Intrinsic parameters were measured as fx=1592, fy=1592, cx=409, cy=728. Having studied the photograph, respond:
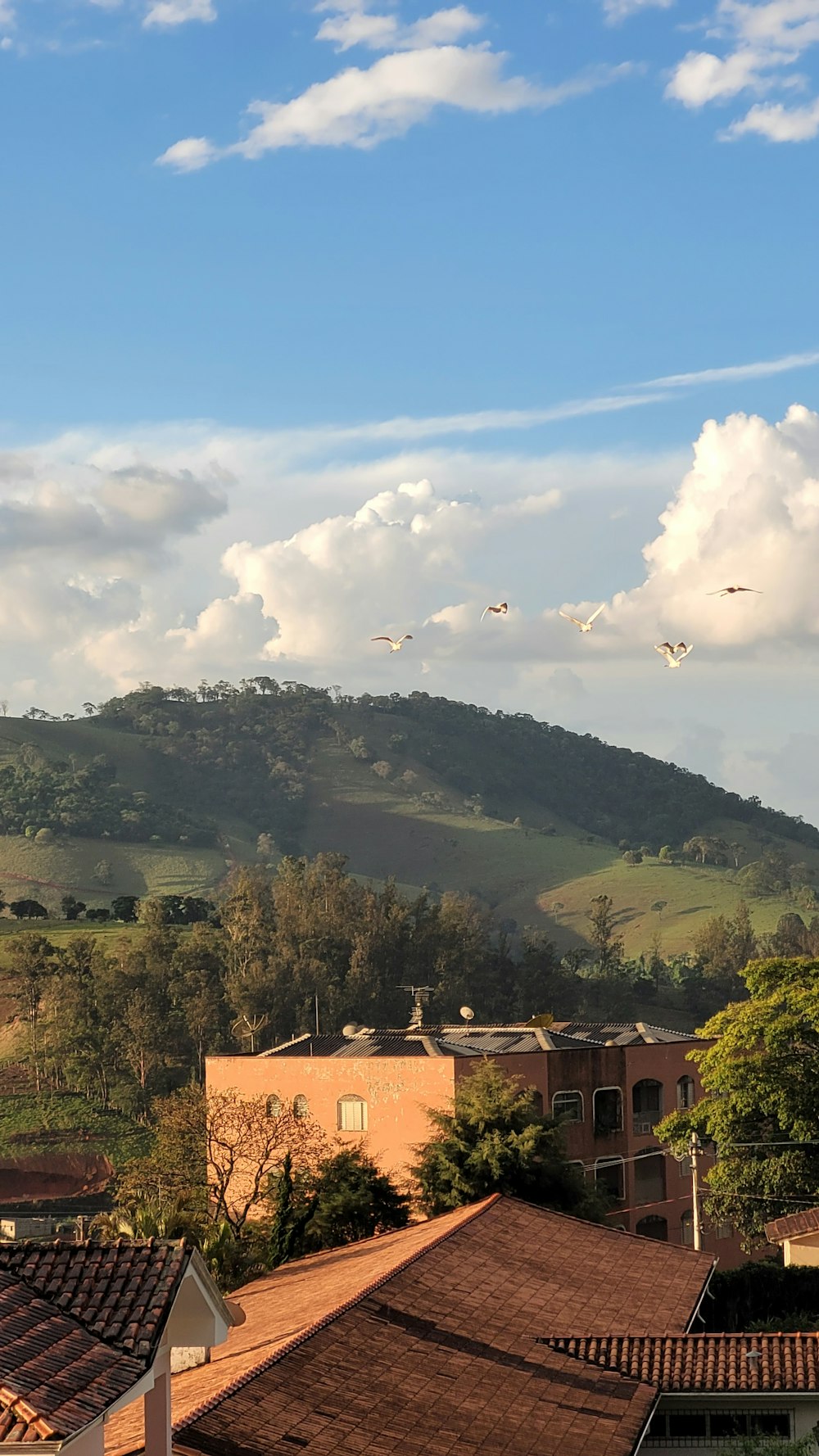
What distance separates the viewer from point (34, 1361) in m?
8.35

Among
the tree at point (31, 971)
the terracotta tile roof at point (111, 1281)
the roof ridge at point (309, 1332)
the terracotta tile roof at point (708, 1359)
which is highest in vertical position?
the tree at point (31, 971)

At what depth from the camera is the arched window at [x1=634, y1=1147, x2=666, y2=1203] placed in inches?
2467

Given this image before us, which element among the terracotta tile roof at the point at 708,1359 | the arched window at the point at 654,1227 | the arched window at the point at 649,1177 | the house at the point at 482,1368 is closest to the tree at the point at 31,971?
the arched window at the point at 649,1177

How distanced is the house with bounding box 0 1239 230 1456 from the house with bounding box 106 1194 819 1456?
370 centimetres

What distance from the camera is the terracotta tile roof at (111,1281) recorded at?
9.13 meters

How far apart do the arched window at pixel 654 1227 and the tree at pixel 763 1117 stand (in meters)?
15.7

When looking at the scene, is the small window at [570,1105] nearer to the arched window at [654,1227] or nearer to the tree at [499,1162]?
the arched window at [654,1227]

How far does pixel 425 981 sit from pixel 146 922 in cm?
2528

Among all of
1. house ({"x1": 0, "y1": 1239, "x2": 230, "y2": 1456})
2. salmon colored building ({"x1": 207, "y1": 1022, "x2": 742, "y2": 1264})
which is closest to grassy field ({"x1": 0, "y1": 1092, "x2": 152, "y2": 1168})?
salmon colored building ({"x1": 207, "y1": 1022, "x2": 742, "y2": 1264})

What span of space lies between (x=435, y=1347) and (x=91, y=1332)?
512 inches

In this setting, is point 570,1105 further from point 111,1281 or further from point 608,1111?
point 111,1281

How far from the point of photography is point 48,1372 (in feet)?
27.2

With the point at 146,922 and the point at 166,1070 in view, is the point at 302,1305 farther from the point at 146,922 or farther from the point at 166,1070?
the point at 146,922

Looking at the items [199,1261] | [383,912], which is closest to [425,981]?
[383,912]
